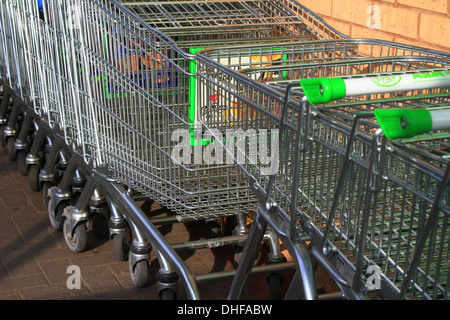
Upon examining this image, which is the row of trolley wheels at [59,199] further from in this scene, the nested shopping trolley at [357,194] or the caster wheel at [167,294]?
the nested shopping trolley at [357,194]

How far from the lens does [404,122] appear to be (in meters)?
1.47

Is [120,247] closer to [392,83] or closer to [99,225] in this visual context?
[99,225]

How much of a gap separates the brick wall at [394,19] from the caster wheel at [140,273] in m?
1.65

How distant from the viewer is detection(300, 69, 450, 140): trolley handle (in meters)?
1.46

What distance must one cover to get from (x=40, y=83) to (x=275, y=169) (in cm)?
215

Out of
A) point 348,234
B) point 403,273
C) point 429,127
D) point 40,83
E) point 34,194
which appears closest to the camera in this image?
point 429,127

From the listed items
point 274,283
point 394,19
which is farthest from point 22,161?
point 394,19

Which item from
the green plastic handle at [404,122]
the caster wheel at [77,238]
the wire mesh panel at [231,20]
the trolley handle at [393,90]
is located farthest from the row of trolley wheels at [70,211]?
the green plastic handle at [404,122]

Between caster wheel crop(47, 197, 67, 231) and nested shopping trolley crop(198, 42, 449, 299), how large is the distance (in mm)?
1688

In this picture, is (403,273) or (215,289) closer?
(403,273)

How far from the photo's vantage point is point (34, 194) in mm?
4332

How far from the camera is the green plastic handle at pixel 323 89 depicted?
5.87 feet
